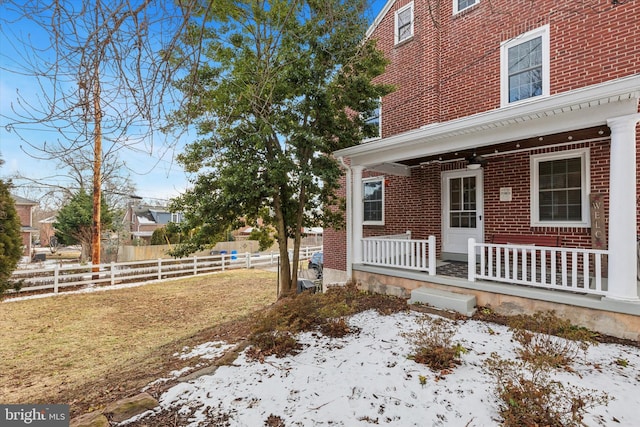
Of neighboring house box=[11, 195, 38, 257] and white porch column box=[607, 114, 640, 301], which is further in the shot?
neighboring house box=[11, 195, 38, 257]

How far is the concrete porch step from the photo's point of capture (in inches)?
196

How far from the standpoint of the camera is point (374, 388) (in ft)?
9.80

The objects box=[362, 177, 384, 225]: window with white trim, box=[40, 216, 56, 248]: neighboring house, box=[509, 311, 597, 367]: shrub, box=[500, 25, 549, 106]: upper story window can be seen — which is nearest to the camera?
box=[509, 311, 597, 367]: shrub

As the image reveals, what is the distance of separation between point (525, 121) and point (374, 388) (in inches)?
175

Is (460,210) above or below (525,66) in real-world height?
below

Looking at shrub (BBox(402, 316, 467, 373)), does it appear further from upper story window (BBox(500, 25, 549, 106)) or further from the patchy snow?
upper story window (BBox(500, 25, 549, 106))

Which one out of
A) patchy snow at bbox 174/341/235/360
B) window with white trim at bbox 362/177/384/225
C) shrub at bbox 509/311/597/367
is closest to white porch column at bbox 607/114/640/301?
shrub at bbox 509/311/597/367

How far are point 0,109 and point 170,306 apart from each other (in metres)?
8.20

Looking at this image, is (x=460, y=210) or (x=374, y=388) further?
(x=460, y=210)

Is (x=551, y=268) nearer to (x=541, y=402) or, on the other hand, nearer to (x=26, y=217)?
(x=541, y=402)

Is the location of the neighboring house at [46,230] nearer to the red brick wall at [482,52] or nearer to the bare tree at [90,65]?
the red brick wall at [482,52]

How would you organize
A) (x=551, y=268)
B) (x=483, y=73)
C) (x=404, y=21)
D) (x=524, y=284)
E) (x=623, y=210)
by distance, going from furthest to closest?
(x=404, y=21), (x=483, y=73), (x=524, y=284), (x=551, y=268), (x=623, y=210)
